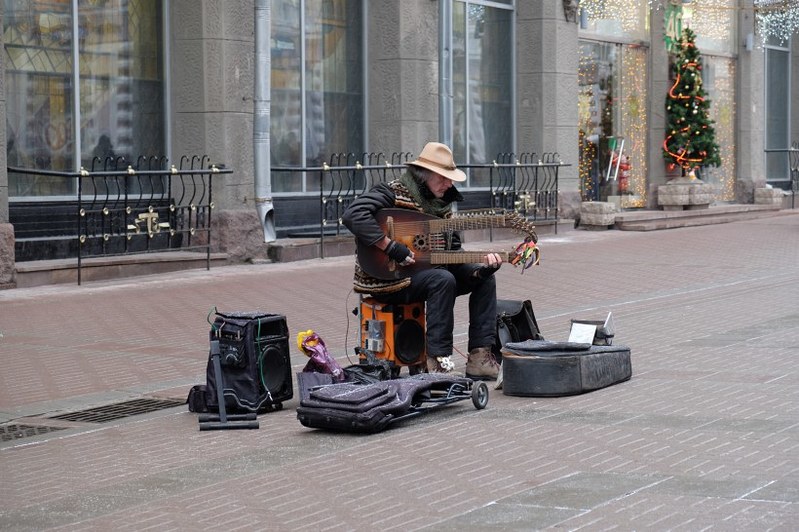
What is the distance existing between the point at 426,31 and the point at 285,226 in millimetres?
4023

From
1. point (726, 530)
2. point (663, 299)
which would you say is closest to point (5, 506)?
point (726, 530)

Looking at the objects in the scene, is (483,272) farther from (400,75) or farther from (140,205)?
(400,75)

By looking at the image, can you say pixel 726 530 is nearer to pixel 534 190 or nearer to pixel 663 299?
pixel 663 299

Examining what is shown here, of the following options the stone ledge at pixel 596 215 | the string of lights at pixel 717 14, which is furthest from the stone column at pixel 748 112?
the stone ledge at pixel 596 215

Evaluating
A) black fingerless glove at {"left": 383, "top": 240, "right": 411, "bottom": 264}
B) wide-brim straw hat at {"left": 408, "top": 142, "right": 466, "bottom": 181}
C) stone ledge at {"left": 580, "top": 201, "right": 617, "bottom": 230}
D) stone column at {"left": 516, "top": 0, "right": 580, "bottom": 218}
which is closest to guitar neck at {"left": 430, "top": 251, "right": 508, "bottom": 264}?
black fingerless glove at {"left": 383, "top": 240, "right": 411, "bottom": 264}

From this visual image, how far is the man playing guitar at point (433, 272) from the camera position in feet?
30.2

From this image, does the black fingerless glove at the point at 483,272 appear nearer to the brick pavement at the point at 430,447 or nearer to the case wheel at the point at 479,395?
the brick pavement at the point at 430,447

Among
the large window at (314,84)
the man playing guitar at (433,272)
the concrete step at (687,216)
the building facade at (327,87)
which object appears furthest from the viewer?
the concrete step at (687,216)

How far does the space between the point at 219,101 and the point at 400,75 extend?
392 cm

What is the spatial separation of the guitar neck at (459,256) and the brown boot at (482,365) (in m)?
0.63

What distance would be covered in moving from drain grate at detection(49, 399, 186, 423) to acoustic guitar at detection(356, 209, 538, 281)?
152 cm

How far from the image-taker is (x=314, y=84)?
2108cm

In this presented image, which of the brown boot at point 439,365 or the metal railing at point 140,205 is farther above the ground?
the metal railing at point 140,205

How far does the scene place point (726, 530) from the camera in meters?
5.47
